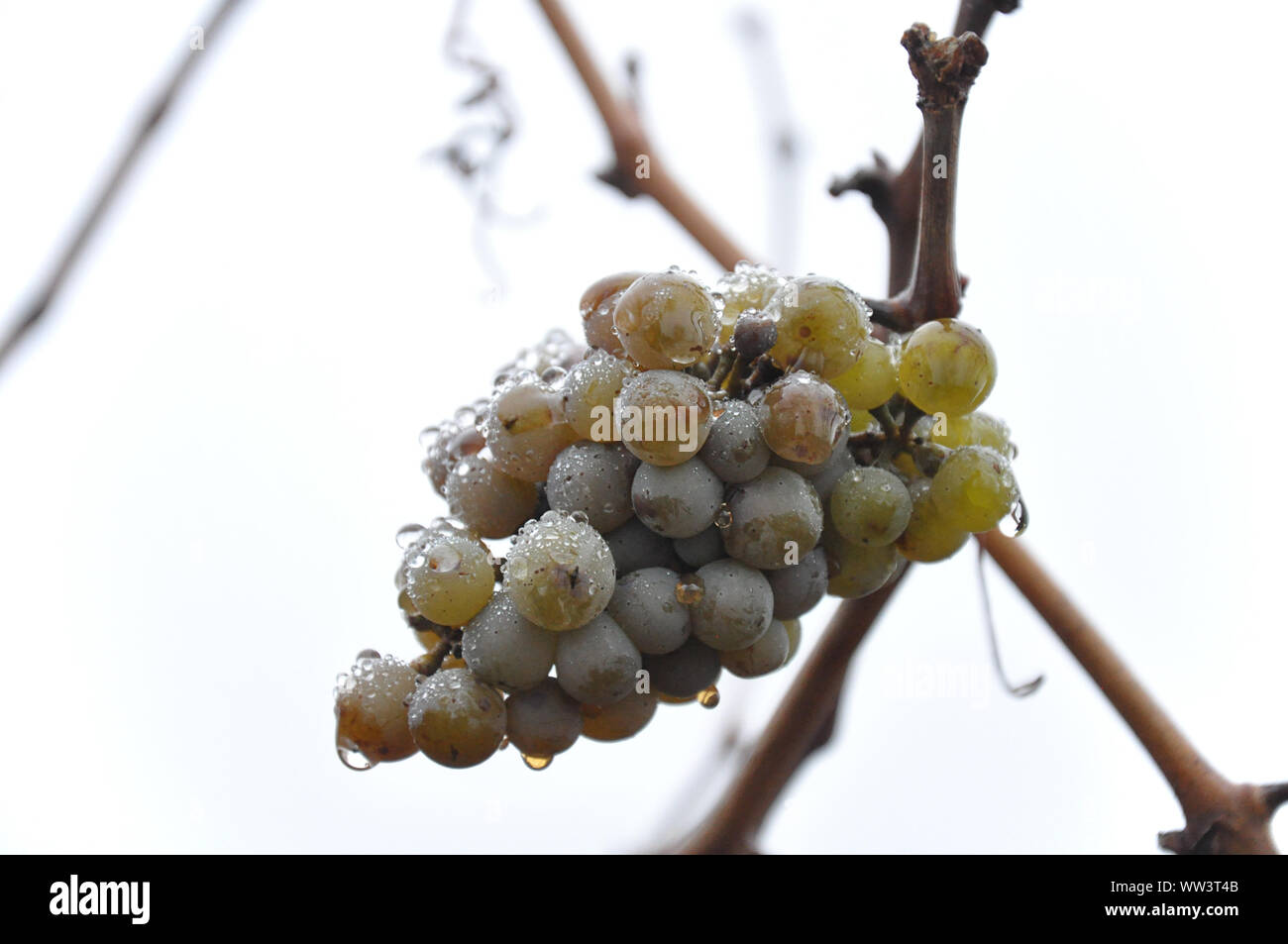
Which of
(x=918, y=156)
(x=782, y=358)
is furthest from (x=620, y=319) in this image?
(x=918, y=156)

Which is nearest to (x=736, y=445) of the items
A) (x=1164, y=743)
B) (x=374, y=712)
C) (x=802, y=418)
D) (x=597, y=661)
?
(x=802, y=418)

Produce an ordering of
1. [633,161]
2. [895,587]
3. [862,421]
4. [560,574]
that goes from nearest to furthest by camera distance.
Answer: [560,574] → [862,421] → [895,587] → [633,161]

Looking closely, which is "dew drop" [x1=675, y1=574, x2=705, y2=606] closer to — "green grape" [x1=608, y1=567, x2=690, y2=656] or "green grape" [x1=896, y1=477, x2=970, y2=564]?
"green grape" [x1=608, y1=567, x2=690, y2=656]

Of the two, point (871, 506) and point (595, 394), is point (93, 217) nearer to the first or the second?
point (595, 394)

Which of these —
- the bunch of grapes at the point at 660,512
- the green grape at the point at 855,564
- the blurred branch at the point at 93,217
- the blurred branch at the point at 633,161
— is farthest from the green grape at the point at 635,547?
the blurred branch at the point at 93,217

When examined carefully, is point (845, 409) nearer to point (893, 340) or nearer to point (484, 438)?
point (893, 340)
